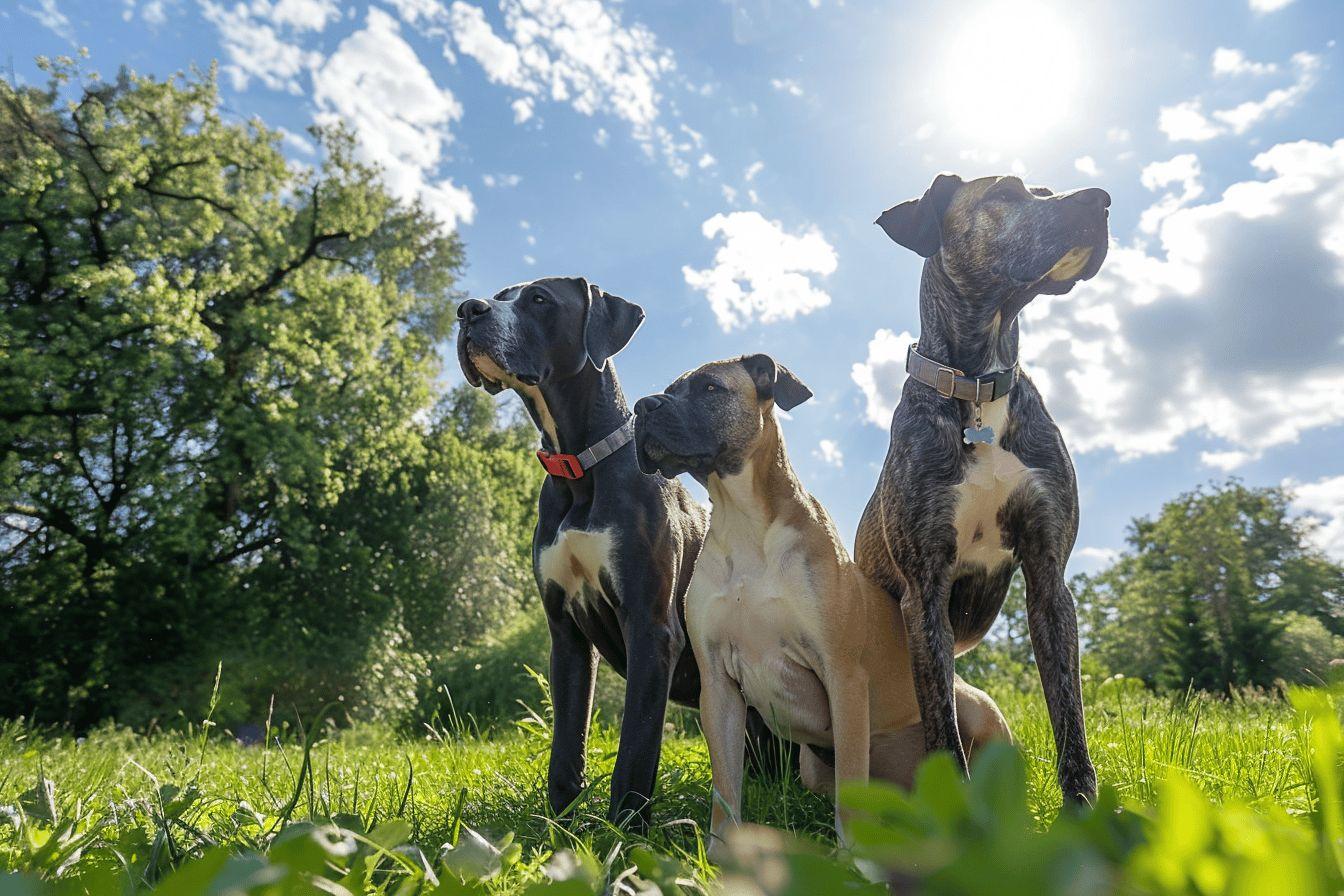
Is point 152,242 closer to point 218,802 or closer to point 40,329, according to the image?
point 40,329

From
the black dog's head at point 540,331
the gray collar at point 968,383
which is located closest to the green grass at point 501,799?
the gray collar at point 968,383

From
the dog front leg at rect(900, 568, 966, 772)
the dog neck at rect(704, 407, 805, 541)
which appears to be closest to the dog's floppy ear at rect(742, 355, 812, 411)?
the dog neck at rect(704, 407, 805, 541)

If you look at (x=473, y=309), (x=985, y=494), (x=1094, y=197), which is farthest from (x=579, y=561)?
(x=1094, y=197)

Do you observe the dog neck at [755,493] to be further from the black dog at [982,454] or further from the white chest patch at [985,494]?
the white chest patch at [985,494]

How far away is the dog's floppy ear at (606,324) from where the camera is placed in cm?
405

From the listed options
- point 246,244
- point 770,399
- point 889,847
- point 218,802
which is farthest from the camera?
point 246,244

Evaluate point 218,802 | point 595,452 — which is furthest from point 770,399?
point 218,802

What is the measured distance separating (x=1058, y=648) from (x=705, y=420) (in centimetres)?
162

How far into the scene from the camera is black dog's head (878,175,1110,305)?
3.44 m

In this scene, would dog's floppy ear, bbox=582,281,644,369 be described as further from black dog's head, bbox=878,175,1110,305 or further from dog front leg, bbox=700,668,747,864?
dog front leg, bbox=700,668,747,864

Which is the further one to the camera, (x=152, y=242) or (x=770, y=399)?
(x=152, y=242)

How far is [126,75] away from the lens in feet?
65.3

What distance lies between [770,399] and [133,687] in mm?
21296

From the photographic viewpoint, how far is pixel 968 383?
338cm
